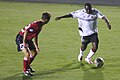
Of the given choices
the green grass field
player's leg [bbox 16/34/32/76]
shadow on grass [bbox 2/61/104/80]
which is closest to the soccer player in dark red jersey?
player's leg [bbox 16/34/32/76]

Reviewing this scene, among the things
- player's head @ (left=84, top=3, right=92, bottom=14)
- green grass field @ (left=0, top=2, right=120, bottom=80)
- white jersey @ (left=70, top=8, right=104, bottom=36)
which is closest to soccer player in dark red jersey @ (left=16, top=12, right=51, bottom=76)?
green grass field @ (left=0, top=2, right=120, bottom=80)

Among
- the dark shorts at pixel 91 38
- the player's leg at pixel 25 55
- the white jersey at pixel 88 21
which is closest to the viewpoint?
the player's leg at pixel 25 55

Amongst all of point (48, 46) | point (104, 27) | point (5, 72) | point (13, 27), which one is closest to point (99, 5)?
point (104, 27)

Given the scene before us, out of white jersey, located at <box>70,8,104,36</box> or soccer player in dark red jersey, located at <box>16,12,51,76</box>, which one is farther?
white jersey, located at <box>70,8,104,36</box>

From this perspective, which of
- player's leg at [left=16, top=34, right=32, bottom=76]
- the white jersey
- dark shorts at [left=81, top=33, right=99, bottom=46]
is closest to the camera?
player's leg at [left=16, top=34, right=32, bottom=76]

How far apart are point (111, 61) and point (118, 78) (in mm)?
2169

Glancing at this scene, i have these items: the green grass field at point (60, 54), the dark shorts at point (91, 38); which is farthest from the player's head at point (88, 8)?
the green grass field at point (60, 54)

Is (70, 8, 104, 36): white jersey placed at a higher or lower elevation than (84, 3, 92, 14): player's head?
lower

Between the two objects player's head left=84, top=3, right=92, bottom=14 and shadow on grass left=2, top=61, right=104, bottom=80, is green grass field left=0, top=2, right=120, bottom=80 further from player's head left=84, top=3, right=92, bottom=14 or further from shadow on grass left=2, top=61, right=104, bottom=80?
player's head left=84, top=3, right=92, bottom=14

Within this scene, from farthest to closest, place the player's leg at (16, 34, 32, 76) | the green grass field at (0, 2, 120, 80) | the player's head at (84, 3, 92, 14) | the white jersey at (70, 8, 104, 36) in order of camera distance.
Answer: the white jersey at (70, 8, 104, 36)
the player's head at (84, 3, 92, 14)
the green grass field at (0, 2, 120, 80)
the player's leg at (16, 34, 32, 76)

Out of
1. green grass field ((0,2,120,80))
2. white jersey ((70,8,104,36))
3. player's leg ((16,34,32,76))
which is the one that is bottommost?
green grass field ((0,2,120,80))

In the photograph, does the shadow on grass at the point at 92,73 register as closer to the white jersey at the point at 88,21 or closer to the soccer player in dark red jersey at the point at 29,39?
the white jersey at the point at 88,21

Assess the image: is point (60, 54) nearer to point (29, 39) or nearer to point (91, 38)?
point (91, 38)

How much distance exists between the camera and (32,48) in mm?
9250
